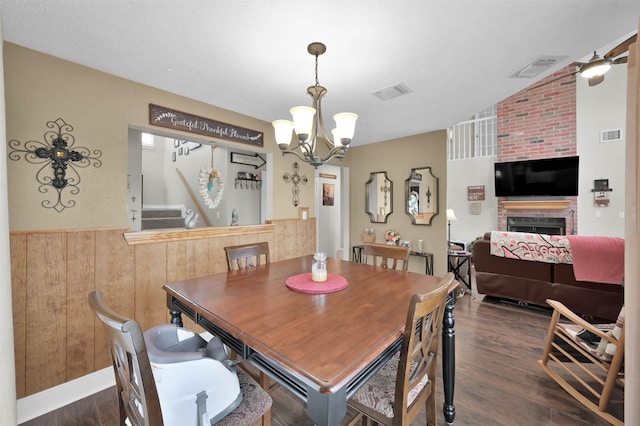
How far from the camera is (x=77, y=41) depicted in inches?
67.4

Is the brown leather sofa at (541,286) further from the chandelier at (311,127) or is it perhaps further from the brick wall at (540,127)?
the brick wall at (540,127)

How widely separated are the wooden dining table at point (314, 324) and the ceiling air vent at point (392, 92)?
5.31 feet

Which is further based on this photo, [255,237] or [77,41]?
[255,237]

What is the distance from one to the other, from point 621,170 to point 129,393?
7531 mm

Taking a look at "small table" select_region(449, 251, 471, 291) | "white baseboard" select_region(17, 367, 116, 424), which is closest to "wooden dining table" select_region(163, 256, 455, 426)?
"white baseboard" select_region(17, 367, 116, 424)

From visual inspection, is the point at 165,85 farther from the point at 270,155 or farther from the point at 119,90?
the point at 270,155

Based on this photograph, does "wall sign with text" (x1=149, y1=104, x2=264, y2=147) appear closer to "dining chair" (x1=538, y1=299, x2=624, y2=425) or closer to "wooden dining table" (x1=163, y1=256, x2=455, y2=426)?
"wooden dining table" (x1=163, y1=256, x2=455, y2=426)

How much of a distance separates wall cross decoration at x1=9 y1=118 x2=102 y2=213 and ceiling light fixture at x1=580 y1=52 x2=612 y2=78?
13.3ft

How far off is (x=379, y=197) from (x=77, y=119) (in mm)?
3734

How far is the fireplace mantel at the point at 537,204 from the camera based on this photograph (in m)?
5.41

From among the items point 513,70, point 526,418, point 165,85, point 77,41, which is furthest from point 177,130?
point 526,418

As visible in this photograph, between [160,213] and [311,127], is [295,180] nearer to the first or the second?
[311,127]

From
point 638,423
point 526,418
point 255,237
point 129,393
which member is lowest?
point 526,418

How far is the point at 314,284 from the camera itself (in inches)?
67.3
